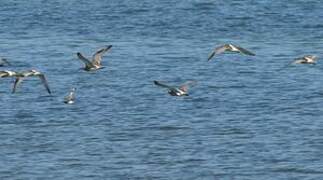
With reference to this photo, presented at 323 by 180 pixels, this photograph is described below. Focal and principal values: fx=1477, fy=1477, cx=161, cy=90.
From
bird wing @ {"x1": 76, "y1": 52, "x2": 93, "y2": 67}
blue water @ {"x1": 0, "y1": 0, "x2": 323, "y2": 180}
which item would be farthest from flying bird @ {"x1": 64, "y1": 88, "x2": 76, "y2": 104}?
bird wing @ {"x1": 76, "y1": 52, "x2": 93, "y2": 67}

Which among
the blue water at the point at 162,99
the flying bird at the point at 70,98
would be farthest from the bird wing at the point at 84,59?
the flying bird at the point at 70,98

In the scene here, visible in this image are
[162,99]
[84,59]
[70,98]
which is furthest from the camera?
[162,99]

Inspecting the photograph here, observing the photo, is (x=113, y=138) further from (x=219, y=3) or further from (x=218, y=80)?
(x=219, y=3)

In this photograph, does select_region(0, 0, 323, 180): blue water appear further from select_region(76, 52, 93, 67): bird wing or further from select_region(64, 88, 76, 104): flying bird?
select_region(76, 52, 93, 67): bird wing

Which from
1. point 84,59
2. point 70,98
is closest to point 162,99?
point 70,98

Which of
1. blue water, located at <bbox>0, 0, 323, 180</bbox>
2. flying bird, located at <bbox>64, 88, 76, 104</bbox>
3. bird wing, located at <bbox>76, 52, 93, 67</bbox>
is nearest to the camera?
bird wing, located at <bbox>76, 52, 93, 67</bbox>

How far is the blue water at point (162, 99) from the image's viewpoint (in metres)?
43.2

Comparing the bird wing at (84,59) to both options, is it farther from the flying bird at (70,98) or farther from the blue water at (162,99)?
the flying bird at (70,98)

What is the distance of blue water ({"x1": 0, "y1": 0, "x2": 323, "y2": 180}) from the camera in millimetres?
43188

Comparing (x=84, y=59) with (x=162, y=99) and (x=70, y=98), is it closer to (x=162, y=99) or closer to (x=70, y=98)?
(x=70, y=98)

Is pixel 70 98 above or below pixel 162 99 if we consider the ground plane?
above

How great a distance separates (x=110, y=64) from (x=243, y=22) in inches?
607

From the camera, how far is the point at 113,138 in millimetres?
46438

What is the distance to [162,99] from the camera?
53.4 metres
